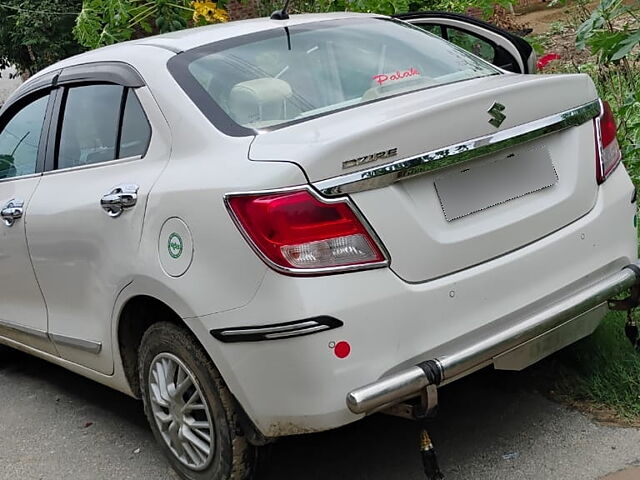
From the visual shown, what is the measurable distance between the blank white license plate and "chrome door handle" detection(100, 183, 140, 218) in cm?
117

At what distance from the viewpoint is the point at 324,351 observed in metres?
2.65

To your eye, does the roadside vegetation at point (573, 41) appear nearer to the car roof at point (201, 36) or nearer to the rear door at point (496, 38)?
the rear door at point (496, 38)

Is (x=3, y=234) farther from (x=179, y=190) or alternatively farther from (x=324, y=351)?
(x=324, y=351)

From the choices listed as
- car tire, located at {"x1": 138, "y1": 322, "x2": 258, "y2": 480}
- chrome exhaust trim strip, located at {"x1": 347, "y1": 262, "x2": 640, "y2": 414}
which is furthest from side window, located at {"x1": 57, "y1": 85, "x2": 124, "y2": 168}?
chrome exhaust trim strip, located at {"x1": 347, "y1": 262, "x2": 640, "y2": 414}

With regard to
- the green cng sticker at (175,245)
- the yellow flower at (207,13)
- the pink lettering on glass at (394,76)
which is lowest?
the green cng sticker at (175,245)

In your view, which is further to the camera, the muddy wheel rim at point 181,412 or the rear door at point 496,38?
the rear door at point 496,38

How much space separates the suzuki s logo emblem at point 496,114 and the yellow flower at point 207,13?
4.03m

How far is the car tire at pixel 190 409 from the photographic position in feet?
10.0

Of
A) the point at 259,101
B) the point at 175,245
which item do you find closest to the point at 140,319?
the point at 175,245

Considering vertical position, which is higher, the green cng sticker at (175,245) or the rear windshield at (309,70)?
the rear windshield at (309,70)

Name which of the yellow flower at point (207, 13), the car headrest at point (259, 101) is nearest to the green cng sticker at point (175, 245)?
the car headrest at point (259, 101)

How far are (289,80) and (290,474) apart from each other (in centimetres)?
159

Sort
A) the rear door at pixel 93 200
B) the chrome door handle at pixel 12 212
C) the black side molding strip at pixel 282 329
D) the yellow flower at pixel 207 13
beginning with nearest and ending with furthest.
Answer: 1. the black side molding strip at pixel 282 329
2. the rear door at pixel 93 200
3. the chrome door handle at pixel 12 212
4. the yellow flower at pixel 207 13

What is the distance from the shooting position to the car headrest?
125 inches
